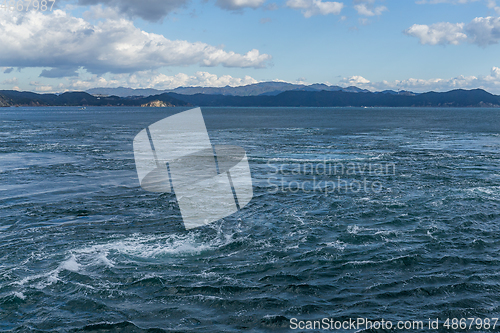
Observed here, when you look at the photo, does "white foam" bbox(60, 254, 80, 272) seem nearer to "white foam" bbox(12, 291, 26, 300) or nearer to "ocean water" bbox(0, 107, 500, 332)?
"ocean water" bbox(0, 107, 500, 332)

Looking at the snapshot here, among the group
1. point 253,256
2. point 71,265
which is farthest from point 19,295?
point 253,256

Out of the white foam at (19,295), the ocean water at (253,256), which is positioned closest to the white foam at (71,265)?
the ocean water at (253,256)

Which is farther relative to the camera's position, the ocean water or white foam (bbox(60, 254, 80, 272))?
white foam (bbox(60, 254, 80, 272))

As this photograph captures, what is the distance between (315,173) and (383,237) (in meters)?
15.3

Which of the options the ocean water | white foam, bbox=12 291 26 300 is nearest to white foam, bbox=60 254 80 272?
the ocean water

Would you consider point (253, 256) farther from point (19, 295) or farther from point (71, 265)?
point (19, 295)

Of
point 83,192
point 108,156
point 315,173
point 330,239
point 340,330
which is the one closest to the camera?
point 340,330

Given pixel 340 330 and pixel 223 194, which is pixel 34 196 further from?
pixel 340 330

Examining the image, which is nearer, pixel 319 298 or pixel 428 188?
pixel 319 298

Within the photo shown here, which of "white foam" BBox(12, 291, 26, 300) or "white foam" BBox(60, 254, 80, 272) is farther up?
"white foam" BBox(60, 254, 80, 272)

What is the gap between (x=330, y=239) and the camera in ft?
56.3

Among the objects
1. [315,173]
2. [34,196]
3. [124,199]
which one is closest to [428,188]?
[315,173]

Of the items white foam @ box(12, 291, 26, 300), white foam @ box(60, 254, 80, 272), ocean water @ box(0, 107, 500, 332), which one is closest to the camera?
ocean water @ box(0, 107, 500, 332)

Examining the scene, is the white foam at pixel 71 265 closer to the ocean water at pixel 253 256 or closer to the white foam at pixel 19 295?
the ocean water at pixel 253 256
